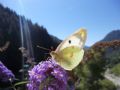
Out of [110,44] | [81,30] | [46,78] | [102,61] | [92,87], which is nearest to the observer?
[46,78]

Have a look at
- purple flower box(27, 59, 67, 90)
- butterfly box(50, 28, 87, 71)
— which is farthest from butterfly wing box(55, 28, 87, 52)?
purple flower box(27, 59, 67, 90)

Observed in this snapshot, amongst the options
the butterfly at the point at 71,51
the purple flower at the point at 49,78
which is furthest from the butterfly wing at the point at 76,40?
the purple flower at the point at 49,78

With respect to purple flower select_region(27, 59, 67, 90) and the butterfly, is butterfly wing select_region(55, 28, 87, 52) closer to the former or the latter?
the butterfly

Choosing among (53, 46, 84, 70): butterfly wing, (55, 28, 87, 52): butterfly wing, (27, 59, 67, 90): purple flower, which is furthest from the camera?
(55, 28, 87, 52): butterfly wing

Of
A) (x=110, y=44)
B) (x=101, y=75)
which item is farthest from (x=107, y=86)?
(x=110, y=44)

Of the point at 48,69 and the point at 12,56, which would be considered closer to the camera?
the point at 48,69

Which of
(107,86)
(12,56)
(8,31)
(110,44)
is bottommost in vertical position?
(107,86)

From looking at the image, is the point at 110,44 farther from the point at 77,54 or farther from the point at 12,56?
the point at 12,56
